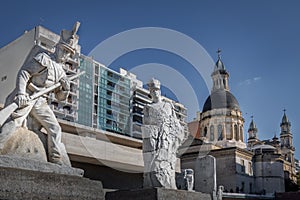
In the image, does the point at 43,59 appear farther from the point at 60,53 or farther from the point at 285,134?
the point at 285,134

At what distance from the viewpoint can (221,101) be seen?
60312 mm

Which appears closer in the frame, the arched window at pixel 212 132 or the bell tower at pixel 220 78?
the arched window at pixel 212 132

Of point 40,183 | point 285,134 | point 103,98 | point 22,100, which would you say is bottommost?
point 40,183

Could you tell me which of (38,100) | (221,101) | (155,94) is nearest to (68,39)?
(38,100)

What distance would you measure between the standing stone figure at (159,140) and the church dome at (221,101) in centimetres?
5326

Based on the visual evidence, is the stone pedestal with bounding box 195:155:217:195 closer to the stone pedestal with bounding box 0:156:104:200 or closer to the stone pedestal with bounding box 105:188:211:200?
the stone pedestal with bounding box 105:188:211:200

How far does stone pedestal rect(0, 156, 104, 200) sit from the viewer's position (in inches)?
137

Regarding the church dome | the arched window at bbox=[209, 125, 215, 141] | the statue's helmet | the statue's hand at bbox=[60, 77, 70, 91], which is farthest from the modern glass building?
the statue's hand at bbox=[60, 77, 70, 91]

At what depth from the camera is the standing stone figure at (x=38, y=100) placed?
14.5 ft

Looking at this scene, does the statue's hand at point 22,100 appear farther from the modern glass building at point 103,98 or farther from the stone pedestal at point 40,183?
the modern glass building at point 103,98

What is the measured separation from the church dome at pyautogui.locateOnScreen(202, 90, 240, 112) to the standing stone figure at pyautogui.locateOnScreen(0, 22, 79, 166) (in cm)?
5476

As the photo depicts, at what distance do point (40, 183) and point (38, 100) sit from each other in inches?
52.7

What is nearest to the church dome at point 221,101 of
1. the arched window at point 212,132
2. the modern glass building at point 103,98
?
the arched window at point 212,132

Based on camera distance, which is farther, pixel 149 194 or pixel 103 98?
pixel 103 98
